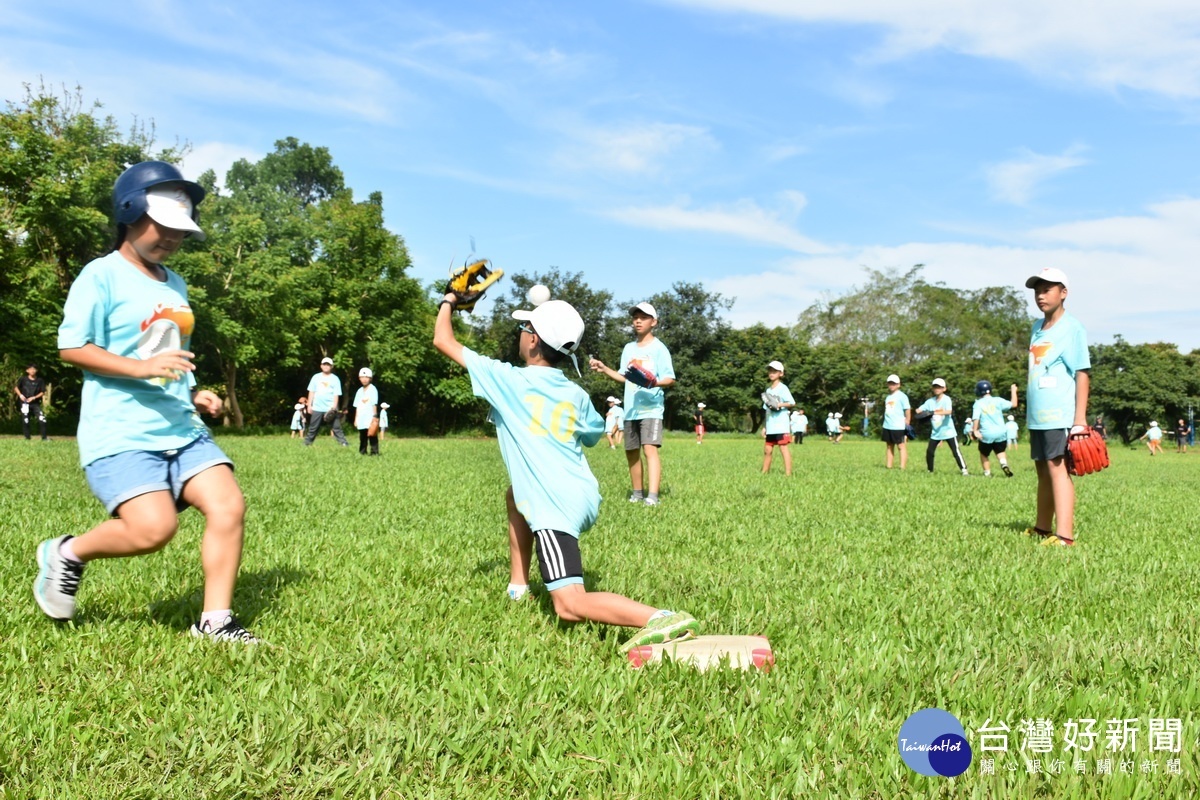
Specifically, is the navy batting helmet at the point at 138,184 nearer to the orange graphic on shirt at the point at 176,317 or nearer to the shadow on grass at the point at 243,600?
the orange graphic on shirt at the point at 176,317

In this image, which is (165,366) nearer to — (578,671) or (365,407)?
(578,671)

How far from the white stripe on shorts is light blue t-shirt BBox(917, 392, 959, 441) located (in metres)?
14.0

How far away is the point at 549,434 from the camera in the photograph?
401cm

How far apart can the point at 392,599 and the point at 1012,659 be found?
9.39 ft

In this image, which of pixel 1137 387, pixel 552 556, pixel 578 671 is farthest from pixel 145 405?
pixel 1137 387

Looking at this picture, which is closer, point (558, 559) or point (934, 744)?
point (934, 744)

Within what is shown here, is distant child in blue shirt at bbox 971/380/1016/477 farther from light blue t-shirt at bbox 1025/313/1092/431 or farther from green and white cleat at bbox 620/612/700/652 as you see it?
green and white cleat at bbox 620/612/700/652

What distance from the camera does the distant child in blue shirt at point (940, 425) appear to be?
16609 millimetres

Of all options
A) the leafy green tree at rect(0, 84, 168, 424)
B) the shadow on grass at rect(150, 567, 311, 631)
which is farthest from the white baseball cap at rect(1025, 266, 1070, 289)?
the leafy green tree at rect(0, 84, 168, 424)

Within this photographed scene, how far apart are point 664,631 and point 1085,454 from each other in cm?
469

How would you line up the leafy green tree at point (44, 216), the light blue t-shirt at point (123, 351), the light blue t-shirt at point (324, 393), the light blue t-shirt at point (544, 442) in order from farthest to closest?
the leafy green tree at point (44, 216) → the light blue t-shirt at point (324, 393) → the light blue t-shirt at point (544, 442) → the light blue t-shirt at point (123, 351)

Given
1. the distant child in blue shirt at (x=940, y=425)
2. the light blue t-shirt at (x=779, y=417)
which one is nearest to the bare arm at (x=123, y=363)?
the light blue t-shirt at (x=779, y=417)

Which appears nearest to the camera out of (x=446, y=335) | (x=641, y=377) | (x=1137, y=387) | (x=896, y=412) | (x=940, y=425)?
(x=446, y=335)

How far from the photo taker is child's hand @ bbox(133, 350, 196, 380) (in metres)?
3.37
